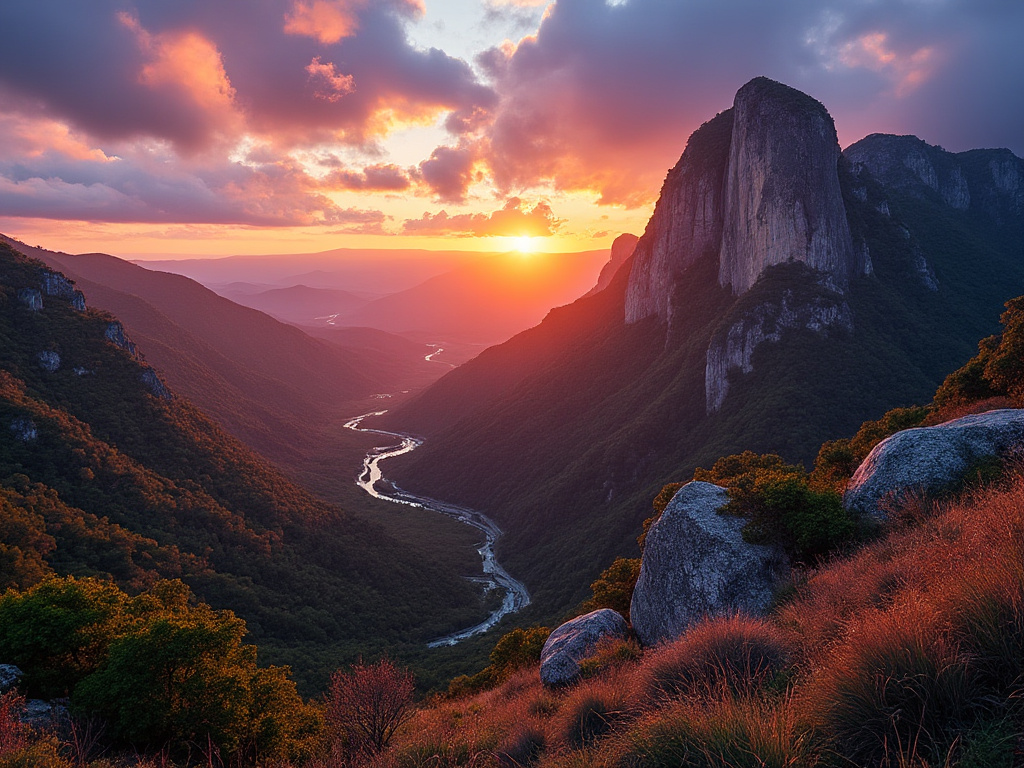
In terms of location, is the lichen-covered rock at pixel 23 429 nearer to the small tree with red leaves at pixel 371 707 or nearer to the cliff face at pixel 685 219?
the small tree with red leaves at pixel 371 707

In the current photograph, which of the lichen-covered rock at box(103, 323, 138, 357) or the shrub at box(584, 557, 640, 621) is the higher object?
the lichen-covered rock at box(103, 323, 138, 357)

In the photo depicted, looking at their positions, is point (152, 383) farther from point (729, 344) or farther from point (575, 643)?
point (729, 344)

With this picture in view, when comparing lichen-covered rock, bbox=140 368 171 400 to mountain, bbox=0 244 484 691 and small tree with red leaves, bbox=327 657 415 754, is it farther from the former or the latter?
small tree with red leaves, bbox=327 657 415 754

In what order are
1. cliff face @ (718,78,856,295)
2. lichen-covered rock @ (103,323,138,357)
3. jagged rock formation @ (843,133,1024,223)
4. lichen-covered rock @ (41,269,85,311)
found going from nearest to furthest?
lichen-covered rock @ (41,269,85,311) < lichen-covered rock @ (103,323,138,357) < cliff face @ (718,78,856,295) < jagged rock formation @ (843,133,1024,223)

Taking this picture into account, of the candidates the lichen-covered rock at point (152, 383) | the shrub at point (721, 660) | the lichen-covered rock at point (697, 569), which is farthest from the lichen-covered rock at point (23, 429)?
the shrub at point (721, 660)

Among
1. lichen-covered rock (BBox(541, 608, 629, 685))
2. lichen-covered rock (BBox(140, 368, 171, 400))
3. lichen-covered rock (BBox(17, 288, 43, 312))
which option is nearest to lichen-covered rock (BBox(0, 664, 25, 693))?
lichen-covered rock (BBox(541, 608, 629, 685))

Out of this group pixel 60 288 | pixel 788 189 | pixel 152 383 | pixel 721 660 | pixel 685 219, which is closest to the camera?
pixel 721 660

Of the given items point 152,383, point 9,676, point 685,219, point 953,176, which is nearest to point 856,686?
Answer: point 9,676
